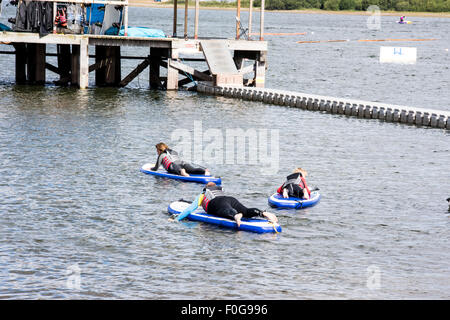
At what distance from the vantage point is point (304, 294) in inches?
647

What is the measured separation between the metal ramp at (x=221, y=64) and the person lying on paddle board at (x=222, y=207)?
26.1 meters

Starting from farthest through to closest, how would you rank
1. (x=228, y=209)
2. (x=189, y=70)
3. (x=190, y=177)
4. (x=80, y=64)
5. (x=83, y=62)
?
(x=189, y=70) < (x=80, y=64) < (x=83, y=62) < (x=190, y=177) < (x=228, y=209)

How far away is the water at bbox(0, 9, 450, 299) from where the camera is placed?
1703 cm

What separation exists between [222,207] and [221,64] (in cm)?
2710

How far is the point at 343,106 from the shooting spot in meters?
41.8

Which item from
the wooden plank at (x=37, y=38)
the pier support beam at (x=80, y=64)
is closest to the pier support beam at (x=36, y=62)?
the pier support beam at (x=80, y=64)

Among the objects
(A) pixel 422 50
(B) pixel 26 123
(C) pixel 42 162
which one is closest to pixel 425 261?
(C) pixel 42 162

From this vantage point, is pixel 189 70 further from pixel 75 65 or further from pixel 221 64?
pixel 75 65

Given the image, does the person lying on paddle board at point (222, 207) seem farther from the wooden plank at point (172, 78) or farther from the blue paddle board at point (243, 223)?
the wooden plank at point (172, 78)

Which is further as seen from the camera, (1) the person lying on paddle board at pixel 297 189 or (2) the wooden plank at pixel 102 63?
(2) the wooden plank at pixel 102 63

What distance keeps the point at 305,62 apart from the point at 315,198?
7062 centimetres

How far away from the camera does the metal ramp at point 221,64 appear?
46.8 metres

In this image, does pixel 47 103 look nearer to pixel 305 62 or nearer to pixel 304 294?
pixel 304 294

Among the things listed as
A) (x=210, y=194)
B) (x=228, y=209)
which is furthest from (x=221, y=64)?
(x=228, y=209)
